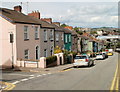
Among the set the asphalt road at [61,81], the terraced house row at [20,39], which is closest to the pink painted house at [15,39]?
the terraced house row at [20,39]

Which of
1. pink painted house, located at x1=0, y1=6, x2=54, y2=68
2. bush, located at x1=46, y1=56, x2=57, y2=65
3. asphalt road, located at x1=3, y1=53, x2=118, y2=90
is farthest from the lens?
bush, located at x1=46, y1=56, x2=57, y2=65

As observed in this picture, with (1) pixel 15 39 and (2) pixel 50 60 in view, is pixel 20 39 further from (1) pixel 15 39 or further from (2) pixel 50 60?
(2) pixel 50 60

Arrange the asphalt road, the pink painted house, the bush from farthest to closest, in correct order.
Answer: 1. the bush
2. the pink painted house
3. the asphalt road

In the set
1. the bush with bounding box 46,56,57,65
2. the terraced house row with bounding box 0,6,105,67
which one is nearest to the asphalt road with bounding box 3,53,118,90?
the bush with bounding box 46,56,57,65

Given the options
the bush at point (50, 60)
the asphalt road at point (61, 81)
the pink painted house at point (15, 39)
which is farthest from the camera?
the bush at point (50, 60)

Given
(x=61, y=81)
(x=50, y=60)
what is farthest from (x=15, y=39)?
(x=61, y=81)

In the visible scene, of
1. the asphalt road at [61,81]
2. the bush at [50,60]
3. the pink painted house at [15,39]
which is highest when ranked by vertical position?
the pink painted house at [15,39]

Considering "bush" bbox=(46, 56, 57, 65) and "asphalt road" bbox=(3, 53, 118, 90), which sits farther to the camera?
"bush" bbox=(46, 56, 57, 65)

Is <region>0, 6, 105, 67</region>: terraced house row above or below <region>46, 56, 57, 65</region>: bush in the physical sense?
above

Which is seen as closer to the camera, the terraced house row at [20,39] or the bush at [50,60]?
the terraced house row at [20,39]

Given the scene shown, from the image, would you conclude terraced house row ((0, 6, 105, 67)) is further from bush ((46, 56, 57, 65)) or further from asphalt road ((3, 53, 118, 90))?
asphalt road ((3, 53, 118, 90))

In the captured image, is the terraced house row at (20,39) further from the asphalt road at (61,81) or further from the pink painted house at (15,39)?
the asphalt road at (61,81)

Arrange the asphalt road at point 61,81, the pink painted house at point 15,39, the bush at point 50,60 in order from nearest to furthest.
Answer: the asphalt road at point 61,81, the pink painted house at point 15,39, the bush at point 50,60

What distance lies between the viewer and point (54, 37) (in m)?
35.6
